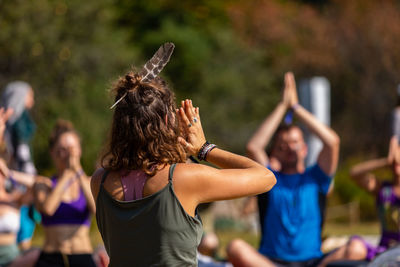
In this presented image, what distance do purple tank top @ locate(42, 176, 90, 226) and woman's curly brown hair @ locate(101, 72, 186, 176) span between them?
7.84ft

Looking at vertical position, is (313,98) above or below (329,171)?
below

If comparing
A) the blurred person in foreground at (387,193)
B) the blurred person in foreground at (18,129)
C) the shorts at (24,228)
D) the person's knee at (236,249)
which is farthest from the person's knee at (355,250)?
the blurred person in foreground at (18,129)

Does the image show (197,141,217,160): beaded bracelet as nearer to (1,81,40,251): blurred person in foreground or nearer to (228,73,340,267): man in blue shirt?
(228,73,340,267): man in blue shirt

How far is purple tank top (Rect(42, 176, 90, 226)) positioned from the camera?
16.3 ft

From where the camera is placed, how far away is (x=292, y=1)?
38500mm

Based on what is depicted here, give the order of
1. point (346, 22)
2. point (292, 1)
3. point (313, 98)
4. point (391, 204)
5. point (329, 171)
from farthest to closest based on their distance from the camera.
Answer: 1. point (292, 1)
2. point (346, 22)
3. point (313, 98)
4. point (391, 204)
5. point (329, 171)

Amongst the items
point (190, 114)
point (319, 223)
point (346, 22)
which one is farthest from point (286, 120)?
point (346, 22)

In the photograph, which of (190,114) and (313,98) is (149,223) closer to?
(190,114)

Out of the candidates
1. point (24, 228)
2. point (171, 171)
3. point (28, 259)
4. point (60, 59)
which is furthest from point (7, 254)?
point (60, 59)

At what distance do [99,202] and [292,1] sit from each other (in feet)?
122

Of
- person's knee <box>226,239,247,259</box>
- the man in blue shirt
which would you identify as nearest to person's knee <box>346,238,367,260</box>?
the man in blue shirt

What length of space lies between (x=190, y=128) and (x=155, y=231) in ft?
1.51

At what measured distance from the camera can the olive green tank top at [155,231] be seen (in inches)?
100

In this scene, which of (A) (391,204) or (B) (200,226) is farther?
(A) (391,204)
